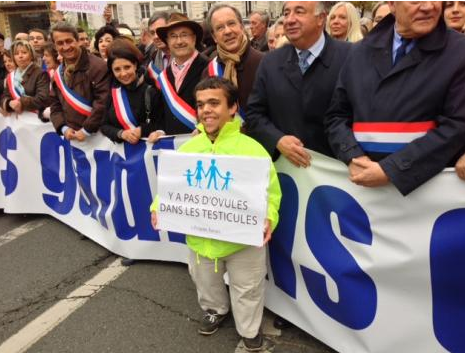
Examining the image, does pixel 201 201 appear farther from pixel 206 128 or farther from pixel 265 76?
pixel 265 76

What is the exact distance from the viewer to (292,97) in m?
2.46

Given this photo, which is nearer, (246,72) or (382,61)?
(382,61)

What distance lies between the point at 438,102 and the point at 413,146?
21cm

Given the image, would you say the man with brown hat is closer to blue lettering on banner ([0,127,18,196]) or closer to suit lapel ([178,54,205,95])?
suit lapel ([178,54,205,95])

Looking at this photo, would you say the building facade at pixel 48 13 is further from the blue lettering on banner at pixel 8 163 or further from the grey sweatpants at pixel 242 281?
the grey sweatpants at pixel 242 281

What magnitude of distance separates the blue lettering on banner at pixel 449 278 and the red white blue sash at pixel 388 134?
365mm

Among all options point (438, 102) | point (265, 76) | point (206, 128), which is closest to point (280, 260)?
point (206, 128)

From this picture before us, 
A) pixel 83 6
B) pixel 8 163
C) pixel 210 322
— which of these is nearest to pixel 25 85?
pixel 8 163

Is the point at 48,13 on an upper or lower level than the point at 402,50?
upper

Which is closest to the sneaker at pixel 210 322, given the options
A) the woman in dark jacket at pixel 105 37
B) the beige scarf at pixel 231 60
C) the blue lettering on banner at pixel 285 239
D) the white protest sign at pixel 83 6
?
the blue lettering on banner at pixel 285 239

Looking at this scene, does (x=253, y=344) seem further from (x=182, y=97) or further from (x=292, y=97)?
(x=182, y=97)

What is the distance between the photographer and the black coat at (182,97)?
329cm

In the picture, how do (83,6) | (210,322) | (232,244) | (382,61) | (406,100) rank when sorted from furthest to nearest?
(83,6) < (210,322) < (232,244) < (382,61) < (406,100)

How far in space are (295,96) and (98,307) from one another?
194 cm
